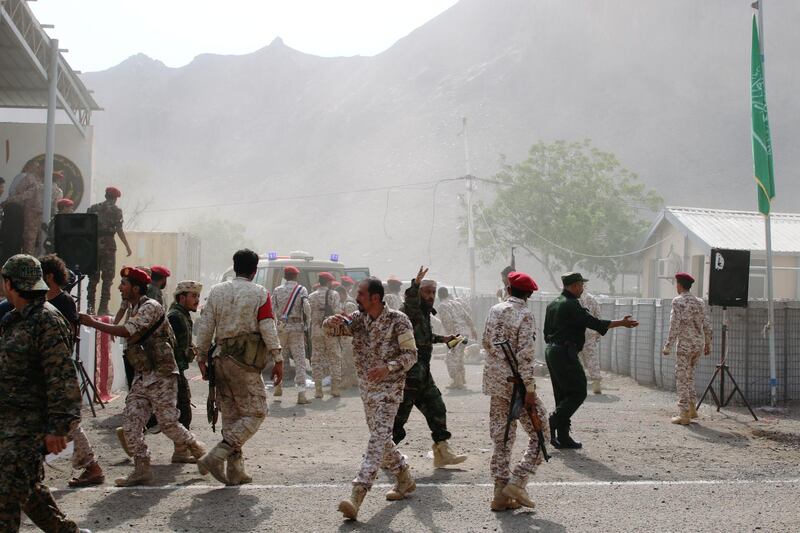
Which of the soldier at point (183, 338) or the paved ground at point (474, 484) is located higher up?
the soldier at point (183, 338)

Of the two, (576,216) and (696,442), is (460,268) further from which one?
(696,442)

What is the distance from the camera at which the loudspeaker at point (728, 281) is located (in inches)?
461

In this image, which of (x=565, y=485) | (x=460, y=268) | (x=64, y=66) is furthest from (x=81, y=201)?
(x=460, y=268)

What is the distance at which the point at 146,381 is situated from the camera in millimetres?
7137

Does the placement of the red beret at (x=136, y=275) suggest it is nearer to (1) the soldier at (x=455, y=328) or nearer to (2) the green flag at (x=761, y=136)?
(1) the soldier at (x=455, y=328)

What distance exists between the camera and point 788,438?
9977 millimetres

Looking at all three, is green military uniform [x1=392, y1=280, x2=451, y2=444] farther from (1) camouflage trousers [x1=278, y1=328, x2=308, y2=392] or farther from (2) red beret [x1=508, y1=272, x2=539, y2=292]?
(1) camouflage trousers [x1=278, y1=328, x2=308, y2=392]

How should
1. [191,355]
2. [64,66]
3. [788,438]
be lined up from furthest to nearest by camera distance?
1. [64,66]
2. [788,438]
3. [191,355]

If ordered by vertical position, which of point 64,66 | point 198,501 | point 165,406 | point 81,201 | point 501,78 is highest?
point 501,78

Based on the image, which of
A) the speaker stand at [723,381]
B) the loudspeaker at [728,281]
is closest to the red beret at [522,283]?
the speaker stand at [723,381]

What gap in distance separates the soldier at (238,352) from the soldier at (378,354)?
2.87ft

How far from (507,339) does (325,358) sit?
7.49m

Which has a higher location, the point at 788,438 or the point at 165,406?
the point at 165,406

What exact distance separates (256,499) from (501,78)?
16442 cm
